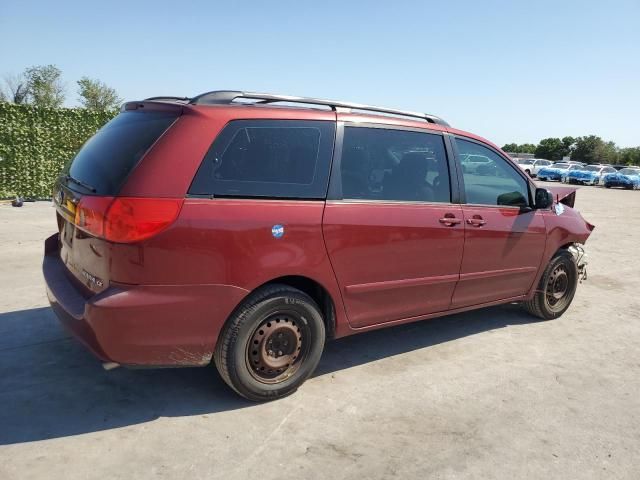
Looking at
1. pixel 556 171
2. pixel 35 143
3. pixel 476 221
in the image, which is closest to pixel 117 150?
pixel 476 221

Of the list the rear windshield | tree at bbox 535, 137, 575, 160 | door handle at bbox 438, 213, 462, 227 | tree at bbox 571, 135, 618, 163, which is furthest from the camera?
tree at bbox 535, 137, 575, 160

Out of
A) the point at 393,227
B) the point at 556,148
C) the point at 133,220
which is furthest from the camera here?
the point at 556,148

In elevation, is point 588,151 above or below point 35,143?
above

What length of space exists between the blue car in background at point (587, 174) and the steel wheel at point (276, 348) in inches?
1529

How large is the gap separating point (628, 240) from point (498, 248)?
848 cm

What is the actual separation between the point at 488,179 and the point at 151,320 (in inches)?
123

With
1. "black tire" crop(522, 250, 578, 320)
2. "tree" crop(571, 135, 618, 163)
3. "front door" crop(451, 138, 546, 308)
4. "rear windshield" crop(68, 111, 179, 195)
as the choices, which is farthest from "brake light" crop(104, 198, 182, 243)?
"tree" crop(571, 135, 618, 163)

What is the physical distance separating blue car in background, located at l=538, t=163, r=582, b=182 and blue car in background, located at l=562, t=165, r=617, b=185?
1.19 ft

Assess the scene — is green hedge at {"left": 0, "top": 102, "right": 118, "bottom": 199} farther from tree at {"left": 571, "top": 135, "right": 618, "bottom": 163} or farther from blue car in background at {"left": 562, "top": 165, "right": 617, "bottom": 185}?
tree at {"left": 571, "top": 135, "right": 618, "bottom": 163}

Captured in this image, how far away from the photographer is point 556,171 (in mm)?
38562

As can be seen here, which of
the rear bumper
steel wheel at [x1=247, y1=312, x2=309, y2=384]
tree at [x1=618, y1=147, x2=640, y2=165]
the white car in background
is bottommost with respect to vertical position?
steel wheel at [x1=247, y1=312, x2=309, y2=384]

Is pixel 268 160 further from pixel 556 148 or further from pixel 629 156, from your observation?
pixel 556 148

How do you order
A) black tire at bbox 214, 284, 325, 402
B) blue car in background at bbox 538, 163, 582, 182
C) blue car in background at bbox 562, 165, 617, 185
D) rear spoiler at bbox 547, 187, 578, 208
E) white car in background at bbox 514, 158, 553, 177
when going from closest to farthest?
black tire at bbox 214, 284, 325, 402
rear spoiler at bbox 547, 187, 578, 208
blue car in background at bbox 562, 165, 617, 185
blue car in background at bbox 538, 163, 582, 182
white car in background at bbox 514, 158, 553, 177

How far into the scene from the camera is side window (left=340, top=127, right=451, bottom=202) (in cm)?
357
